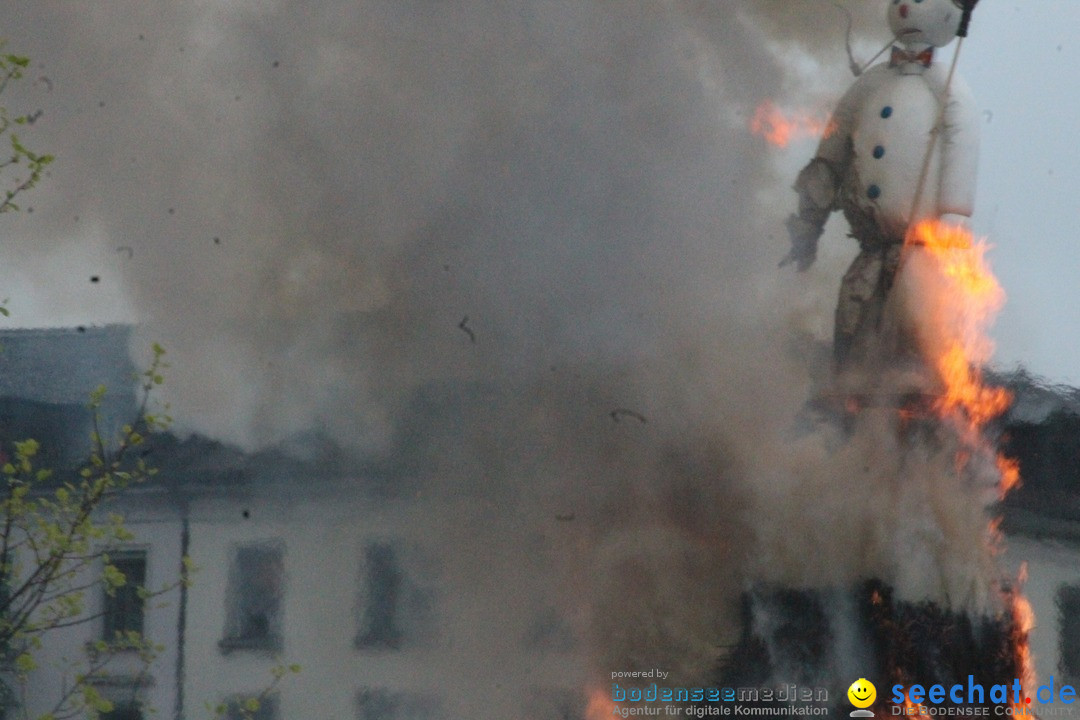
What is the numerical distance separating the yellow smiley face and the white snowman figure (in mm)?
2936

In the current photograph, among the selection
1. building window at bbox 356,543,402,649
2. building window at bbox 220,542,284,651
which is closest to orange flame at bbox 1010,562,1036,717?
building window at bbox 356,543,402,649

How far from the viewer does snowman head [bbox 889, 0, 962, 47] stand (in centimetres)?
1277

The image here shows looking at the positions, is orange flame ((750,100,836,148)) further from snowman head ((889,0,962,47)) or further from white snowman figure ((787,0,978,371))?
snowman head ((889,0,962,47))

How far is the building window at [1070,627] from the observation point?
16.7m

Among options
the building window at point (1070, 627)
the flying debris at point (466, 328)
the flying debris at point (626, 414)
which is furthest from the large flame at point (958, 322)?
the flying debris at point (466, 328)

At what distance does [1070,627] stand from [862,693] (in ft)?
17.5

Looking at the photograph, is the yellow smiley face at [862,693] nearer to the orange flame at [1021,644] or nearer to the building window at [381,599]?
the orange flame at [1021,644]

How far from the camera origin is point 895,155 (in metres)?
12.8

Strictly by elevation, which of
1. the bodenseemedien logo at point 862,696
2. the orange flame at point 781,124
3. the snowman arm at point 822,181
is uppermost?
the orange flame at point 781,124

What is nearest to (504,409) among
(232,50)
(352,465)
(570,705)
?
(352,465)

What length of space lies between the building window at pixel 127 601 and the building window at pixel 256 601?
40.4 inches

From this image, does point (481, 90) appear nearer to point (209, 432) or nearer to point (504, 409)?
point (504, 409)

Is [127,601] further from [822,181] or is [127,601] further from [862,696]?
[822,181]

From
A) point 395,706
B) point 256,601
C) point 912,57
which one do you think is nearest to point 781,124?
point 912,57
